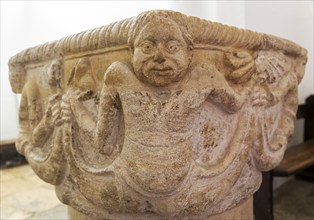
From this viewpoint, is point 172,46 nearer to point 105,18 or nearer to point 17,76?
point 17,76

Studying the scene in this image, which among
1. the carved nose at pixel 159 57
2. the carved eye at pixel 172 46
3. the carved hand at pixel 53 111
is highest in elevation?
the carved eye at pixel 172 46

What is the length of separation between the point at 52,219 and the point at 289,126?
1342 millimetres

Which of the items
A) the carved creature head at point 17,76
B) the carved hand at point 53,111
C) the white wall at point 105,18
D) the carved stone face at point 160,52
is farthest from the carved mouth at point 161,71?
the white wall at point 105,18

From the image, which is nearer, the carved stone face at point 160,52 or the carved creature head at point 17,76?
the carved stone face at point 160,52

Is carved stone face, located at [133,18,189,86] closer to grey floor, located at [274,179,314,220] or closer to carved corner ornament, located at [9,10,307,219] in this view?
carved corner ornament, located at [9,10,307,219]

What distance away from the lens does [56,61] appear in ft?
3.37

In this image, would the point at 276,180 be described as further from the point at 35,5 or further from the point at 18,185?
the point at 35,5

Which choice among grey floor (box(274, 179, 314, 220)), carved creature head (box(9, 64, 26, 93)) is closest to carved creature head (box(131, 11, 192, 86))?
carved creature head (box(9, 64, 26, 93))

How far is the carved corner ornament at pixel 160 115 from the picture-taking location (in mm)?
749

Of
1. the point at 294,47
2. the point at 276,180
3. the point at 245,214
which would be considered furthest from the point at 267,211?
the point at 294,47

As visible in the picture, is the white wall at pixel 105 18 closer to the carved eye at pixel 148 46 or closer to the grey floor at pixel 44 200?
the grey floor at pixel 44 200

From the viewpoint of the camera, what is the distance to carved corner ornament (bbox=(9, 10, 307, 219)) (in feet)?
2.46

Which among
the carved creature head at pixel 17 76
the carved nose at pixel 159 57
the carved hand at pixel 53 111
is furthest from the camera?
the carved creature head at pixel 17 76

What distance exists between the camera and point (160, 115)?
0.75m
